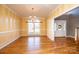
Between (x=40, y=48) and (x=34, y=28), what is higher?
(x=34, y=28)

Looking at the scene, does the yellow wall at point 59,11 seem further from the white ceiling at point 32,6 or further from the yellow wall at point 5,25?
the yellow wall at point 5,25

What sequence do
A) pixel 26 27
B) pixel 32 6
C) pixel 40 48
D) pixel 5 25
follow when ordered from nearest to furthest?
pixel 40 48 < pixel 5 25 < pixel 32 6 < pixel 26 27

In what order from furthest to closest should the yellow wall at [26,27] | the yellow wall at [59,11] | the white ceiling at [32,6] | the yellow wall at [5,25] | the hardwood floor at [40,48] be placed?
the yellow wall at [26,27] < the white ceiling at [32,6] < the yellow wall at [5,25] < the hardwood floor at [40,48] < the yellow wall at [59,11]

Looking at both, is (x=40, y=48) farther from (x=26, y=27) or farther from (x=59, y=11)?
(x=26, y=27)

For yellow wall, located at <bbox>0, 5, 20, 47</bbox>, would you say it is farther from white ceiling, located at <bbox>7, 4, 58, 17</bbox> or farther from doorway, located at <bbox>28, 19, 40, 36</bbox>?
doorway, located at <bbox>28, 19, 40, 36</bbox>

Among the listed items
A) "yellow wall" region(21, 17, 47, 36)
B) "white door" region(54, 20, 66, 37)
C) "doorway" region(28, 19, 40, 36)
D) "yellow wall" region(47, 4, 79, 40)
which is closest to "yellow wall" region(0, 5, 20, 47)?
"yellow wall" region(47, 4, 79, 40)

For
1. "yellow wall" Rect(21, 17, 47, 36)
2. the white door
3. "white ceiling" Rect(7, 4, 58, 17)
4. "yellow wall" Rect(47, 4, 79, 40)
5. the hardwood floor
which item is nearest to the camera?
"yellow wall" Rect(47, 4, 79, 40)

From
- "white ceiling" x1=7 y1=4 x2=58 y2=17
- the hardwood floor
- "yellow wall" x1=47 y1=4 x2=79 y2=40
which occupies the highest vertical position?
"white ceiling" x1=7 y1=4 x2=58 y2=17

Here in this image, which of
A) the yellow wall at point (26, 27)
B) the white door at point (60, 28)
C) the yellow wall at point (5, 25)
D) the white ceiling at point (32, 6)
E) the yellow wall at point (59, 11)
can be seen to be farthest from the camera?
the yellow wall at point (26, 27)

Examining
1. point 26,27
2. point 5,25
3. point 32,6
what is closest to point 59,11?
point 32,6

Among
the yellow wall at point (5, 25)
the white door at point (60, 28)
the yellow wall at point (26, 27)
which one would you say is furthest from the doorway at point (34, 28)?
the yellow wall at point (5, 25)

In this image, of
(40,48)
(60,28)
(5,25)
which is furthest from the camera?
(60,28)
